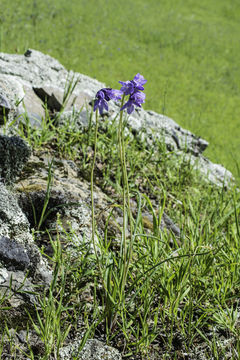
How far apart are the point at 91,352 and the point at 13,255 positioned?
2.40ft

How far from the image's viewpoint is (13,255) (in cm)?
234

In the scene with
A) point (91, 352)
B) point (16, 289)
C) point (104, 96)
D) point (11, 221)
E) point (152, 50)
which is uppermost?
point (152, 50)

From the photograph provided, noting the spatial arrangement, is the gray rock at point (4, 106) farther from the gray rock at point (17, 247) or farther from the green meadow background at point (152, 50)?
the green meadow background at point (152, 50)

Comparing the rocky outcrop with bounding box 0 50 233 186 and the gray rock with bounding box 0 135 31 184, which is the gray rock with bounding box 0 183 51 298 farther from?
the rocky outcrop with bounding box 0 50 233 186

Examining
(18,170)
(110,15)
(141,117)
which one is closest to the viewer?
(18,170)

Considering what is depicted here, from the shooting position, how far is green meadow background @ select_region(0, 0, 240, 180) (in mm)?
8164

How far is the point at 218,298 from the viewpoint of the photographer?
8.02 ft

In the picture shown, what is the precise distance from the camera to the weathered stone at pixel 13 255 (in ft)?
7.61

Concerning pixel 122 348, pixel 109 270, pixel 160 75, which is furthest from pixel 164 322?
pixel 160 75

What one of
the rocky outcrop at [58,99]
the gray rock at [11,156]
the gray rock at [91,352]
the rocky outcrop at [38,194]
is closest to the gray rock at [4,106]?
the rocky outcrop at [38,194]

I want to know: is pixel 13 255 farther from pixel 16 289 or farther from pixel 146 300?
pixel 146 300

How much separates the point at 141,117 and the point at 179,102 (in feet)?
14.0

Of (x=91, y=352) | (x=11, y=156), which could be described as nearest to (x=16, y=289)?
(x=91, y=352)

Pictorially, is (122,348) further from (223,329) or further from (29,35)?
(29,35)
